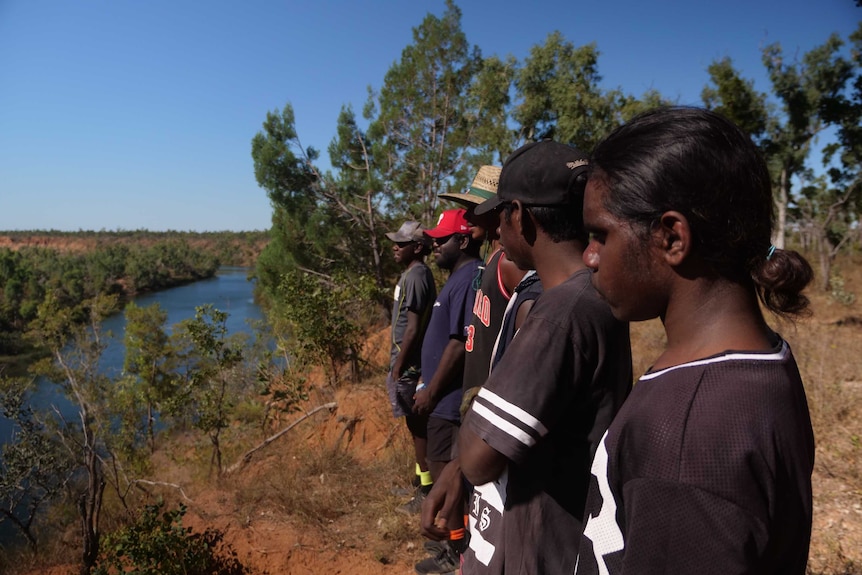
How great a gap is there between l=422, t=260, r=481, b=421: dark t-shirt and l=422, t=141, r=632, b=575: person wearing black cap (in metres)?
1.37

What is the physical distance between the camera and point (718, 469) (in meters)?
0.65

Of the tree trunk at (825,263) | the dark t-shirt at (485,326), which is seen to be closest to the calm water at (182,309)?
the dark t-shirt at (485,326)

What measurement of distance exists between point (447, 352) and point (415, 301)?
31.1 inches

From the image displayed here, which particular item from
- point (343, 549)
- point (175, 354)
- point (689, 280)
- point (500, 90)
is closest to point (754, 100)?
point (500, 90)

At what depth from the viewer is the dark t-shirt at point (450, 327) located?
2.75m

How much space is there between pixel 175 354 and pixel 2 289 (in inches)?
1330

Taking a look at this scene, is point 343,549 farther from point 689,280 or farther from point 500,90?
point 500,90

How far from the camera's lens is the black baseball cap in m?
1.30

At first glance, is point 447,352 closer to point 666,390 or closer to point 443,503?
point 443,503

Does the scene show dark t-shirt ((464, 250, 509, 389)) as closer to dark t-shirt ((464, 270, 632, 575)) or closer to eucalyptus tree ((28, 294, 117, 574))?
dark t-shirt ((464, 270, 632, 575))

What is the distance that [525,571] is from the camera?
3.89 ft

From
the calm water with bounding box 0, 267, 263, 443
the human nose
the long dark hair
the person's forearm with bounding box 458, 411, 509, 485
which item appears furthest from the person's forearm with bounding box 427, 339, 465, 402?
the calm water with bounding box 0, 267, 263, 443

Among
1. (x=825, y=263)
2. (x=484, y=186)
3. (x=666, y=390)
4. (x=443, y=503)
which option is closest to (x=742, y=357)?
(x=666, y=390)

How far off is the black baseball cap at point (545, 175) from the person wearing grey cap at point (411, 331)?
211cm
